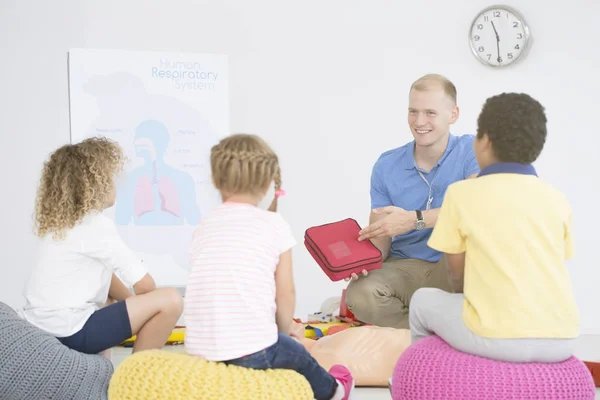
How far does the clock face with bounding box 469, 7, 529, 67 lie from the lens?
15.4ft

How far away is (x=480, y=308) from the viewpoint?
1.88 m

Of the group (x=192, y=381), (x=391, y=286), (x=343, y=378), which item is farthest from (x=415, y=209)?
Result: (x=192, y=381)

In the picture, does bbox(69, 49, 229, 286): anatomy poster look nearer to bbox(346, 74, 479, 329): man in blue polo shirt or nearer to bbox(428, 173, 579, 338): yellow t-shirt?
bbox(346, 74, 479, 329): man in blue polo shirt

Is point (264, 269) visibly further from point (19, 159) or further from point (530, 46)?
point (530, 46)

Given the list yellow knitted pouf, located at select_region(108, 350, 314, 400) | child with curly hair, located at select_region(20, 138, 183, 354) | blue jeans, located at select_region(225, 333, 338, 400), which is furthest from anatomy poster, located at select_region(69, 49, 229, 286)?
yellow knitted pouf, located at select_region(108, 350, 314, 400)

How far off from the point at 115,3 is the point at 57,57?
0.45 metres

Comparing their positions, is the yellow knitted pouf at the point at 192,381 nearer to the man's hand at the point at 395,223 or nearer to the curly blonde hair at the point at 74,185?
the curly blonde hair at the point at 74,185

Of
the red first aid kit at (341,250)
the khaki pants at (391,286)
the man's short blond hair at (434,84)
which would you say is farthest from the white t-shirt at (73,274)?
the man's short blond hair at (434,84)

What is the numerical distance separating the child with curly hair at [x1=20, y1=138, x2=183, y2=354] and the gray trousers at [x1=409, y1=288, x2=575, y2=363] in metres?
0.88

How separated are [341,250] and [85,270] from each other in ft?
3.34

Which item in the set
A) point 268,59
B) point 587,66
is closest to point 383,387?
point 268,59

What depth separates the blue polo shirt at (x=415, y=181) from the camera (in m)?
3.03

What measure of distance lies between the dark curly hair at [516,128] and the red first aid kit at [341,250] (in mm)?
980

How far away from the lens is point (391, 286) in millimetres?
2957
